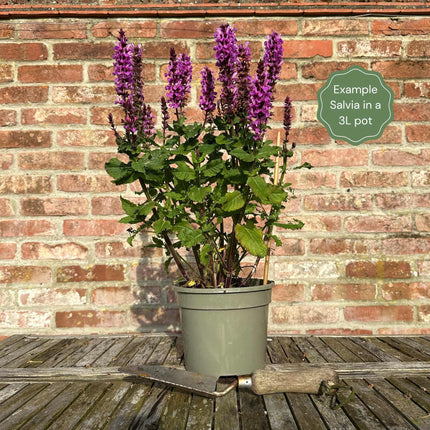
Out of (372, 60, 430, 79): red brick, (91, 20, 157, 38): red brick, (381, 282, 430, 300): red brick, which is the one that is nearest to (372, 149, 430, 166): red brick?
(372, 60, 430, 79): red brick

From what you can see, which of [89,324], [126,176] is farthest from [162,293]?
[126,176]

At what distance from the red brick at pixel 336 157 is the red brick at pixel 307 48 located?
486mm

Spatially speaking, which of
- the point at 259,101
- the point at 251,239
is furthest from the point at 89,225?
the point at 259,101

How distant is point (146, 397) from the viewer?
1408mm

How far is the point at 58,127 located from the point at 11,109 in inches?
10.0

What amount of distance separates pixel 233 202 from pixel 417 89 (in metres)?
1.40

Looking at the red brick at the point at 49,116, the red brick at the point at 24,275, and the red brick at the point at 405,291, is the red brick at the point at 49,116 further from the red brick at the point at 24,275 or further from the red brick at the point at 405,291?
the red brick at the point at 405,291

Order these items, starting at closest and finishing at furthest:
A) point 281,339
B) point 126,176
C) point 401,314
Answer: point 126,176, point 281,339, point 401,314

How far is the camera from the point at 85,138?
2295 mm

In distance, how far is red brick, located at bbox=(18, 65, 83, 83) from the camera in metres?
2.30

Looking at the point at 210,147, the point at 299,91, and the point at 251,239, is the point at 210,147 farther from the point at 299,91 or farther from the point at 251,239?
the point at 299,91

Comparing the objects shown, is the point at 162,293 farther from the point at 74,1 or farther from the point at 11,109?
the point at 74,1

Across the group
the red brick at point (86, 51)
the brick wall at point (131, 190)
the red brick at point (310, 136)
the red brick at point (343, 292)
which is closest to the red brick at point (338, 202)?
the brick wall at point (131, 190)

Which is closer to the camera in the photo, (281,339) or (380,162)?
(281,339)
